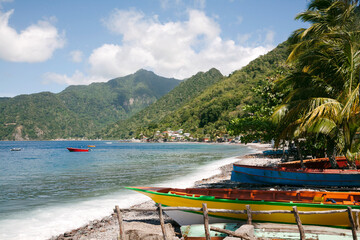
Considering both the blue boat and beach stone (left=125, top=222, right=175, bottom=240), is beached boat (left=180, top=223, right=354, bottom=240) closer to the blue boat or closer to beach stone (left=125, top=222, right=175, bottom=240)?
beach stone (left=125, top=222, right=175, bottom=240)

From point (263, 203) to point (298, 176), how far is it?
20.8 feet

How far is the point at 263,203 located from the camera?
834cm

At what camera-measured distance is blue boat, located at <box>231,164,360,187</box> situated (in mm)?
12547

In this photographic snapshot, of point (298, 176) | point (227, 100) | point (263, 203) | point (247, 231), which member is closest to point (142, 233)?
point (247, 231)

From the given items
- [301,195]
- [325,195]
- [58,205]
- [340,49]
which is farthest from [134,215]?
[340,49]

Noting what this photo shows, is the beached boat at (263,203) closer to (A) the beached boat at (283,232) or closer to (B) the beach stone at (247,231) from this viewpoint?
(A) the beached boat at (283,232)

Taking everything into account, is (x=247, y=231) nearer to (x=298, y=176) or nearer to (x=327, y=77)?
(x=298, y=176)

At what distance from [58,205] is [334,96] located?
1622cm

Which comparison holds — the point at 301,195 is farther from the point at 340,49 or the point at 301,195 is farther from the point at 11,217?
the point at 11,217

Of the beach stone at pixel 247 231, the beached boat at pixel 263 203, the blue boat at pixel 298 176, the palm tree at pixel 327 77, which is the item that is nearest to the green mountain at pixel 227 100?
the palm tree at pixel 327 77

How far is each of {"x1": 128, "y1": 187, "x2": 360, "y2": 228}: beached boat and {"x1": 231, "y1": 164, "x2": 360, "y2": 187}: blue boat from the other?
4178 mm

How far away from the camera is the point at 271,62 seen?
14450cm

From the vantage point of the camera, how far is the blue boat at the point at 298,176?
41.2 ft

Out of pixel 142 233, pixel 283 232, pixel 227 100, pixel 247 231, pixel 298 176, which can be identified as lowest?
pixel 142 233
